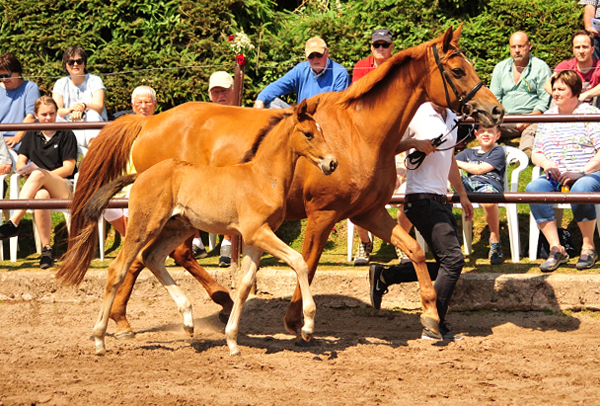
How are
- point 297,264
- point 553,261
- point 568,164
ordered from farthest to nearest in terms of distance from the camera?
point 568,164
point 553,261
point 297,264

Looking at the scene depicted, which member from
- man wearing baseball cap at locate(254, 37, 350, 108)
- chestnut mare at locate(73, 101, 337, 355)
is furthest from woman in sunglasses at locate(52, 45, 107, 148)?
chestnut mare at locate(73, 101, 337, 355)

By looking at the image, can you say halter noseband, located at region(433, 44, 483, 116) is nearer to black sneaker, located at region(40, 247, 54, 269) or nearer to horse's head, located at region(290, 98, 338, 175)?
Answer: horse's head, located at region(290, 98, 338, 175)

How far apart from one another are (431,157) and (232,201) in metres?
1.57

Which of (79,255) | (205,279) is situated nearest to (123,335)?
(79,255)

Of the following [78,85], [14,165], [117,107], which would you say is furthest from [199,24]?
[14,165]

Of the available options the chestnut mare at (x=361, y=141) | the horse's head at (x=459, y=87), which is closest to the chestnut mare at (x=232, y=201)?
the chestnut mare at (x=361, y=141)

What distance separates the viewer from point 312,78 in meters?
7.26

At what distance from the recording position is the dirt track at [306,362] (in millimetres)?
4051

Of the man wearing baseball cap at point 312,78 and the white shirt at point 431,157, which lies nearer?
the white shirt at point 431,157

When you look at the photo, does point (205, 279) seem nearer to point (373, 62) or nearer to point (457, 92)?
point (457, 92)

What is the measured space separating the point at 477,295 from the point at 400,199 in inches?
43.0

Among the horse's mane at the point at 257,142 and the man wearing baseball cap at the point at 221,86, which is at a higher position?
the man wearing baseball cap at the point at 221,86

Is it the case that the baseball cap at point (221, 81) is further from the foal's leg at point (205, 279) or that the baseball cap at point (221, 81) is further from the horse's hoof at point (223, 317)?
the horse's hoof at point (223, 317)

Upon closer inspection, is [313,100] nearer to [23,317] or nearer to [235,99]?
[235,99]
